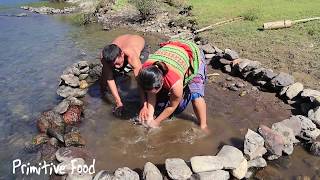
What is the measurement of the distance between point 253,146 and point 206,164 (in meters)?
0.80

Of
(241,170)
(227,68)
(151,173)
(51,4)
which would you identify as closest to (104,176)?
(151,173)

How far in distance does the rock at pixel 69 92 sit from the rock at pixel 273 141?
12.9ft

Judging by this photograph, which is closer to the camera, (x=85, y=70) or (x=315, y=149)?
(x=315, y=149)

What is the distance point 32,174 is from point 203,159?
2.40m

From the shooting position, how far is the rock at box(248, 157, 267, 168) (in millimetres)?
5609

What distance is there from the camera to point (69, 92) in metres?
8.30

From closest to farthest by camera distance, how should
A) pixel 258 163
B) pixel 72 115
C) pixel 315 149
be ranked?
pixel 258 163
pixel 315 149
pixel 72 115

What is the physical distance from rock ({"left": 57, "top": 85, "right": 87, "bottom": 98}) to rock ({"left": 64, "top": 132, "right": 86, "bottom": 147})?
180 cm

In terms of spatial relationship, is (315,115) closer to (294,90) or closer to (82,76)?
(294,90)

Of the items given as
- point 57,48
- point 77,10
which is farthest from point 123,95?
point 77,10

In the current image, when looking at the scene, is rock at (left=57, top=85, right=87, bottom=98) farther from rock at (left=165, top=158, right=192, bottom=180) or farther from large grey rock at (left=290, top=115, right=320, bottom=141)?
large grey rock at (left=290, top=115, right=320, bottom=141)

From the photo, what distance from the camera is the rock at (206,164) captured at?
5199mm

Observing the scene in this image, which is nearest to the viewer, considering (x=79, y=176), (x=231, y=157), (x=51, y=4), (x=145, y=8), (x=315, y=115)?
(x=79, y=176)

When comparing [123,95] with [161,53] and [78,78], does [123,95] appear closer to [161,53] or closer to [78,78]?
[78,78]
